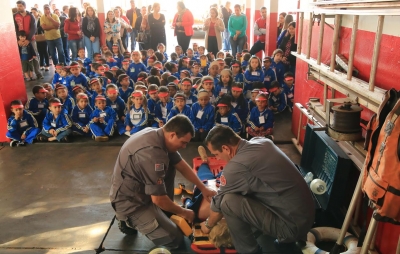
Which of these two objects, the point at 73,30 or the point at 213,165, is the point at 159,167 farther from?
the point at 73,30

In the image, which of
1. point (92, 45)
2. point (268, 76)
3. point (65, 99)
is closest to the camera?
point (65, 99)

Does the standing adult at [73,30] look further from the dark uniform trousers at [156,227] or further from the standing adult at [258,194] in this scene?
the standing adult at [258,194]

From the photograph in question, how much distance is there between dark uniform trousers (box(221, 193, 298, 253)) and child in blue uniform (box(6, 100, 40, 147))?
408 centimetres

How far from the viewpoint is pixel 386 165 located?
1.95 m

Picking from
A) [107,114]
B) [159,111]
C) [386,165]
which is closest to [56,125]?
[107,114]

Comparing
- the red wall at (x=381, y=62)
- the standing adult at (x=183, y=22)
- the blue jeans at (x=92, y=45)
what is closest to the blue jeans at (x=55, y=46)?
the blue jeans at (x=92, y=45)

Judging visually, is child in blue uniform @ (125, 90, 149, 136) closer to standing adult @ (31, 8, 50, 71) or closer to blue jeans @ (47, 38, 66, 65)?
blue jeans @ (47, 38, 66, 65)

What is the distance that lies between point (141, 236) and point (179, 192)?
2.65ft

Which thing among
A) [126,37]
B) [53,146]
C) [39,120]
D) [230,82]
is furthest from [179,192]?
[126,37]

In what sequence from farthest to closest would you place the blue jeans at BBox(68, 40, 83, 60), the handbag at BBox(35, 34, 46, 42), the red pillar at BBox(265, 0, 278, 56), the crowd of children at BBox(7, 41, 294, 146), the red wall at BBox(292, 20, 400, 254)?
the blue jeans at BBox(68, 40, 83, 60) < the handbag at BBox(35, 34, 46, 42) < the red pillar at BBox(265, 0, 278, 56) < the crowd of children at BBox(7, 41, 294, 146) < the red wall at BBox(292, 20, 400, 254)

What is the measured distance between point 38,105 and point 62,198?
2792 millimetres

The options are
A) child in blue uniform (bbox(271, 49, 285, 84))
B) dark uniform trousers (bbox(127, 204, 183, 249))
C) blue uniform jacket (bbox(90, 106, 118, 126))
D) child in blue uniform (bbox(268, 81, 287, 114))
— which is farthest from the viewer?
child in blue uniform (bbox(271, 49, 285, 84))

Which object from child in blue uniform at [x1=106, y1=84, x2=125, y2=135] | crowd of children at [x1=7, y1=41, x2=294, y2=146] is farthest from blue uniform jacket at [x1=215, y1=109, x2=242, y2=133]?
child in blue uniform at [x1=106, y1=84, x2=125, y2=135]

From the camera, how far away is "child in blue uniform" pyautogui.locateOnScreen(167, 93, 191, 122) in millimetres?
5758
